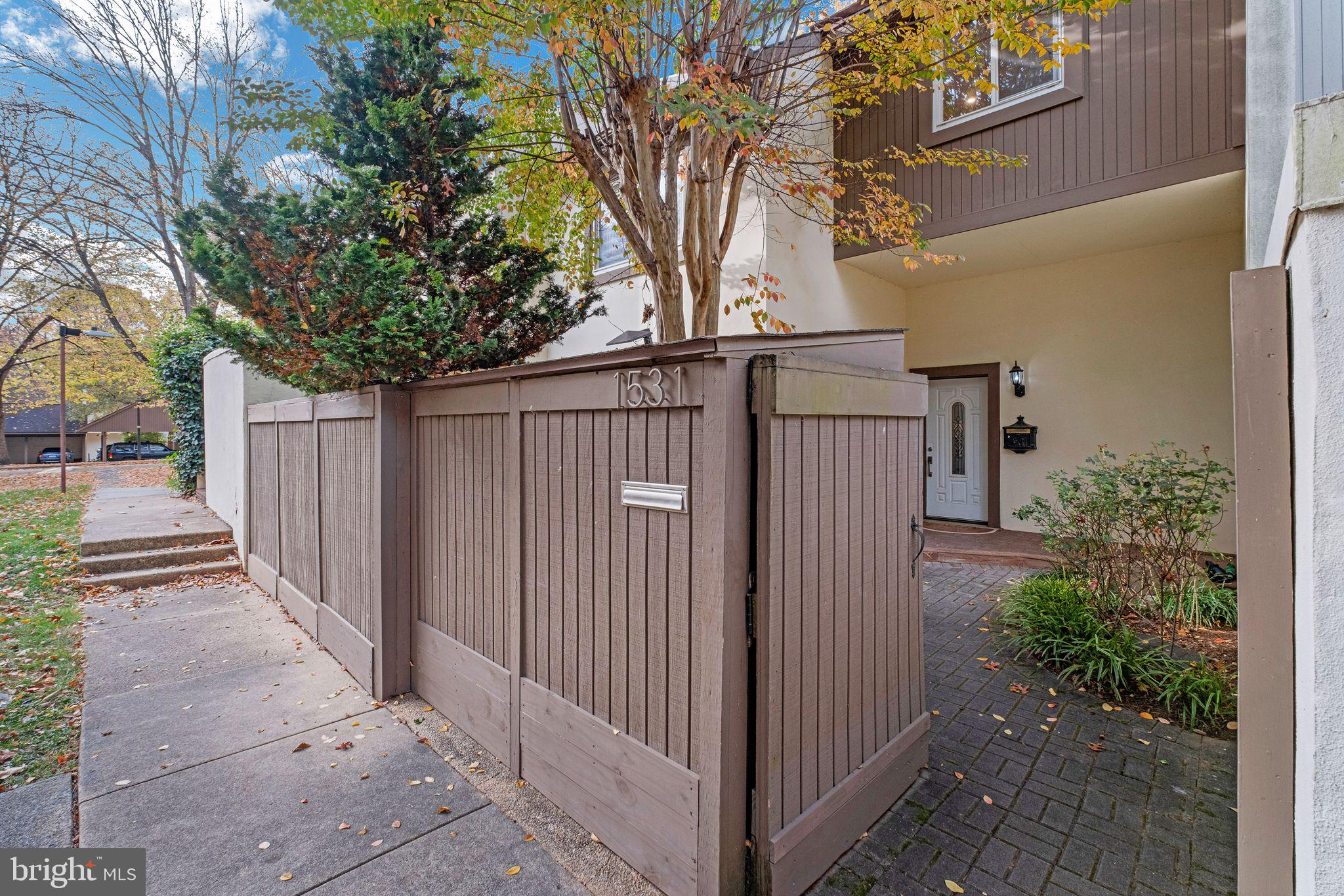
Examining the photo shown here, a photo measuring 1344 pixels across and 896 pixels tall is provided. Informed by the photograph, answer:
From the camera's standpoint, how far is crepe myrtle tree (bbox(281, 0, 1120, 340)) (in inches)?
144

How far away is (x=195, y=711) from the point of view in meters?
3.42

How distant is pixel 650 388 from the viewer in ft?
6.84

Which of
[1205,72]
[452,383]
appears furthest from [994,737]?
[1205,72]

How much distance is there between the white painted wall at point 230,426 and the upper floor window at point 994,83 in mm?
7496

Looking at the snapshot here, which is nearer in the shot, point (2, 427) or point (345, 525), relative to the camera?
point (345, 525)

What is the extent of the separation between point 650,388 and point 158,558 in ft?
23.2

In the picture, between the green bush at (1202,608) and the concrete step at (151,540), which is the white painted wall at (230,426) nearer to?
the concrete step at (151,540)

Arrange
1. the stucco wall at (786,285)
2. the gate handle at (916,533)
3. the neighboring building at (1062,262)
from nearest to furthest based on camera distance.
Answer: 1. the gate handle at (916,533)
2. the neighboring building at (1062,262)
3. the stucco wall at (786,285)

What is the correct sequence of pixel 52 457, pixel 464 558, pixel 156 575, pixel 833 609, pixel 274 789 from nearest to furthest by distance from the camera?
1. pixel 833 609
2. pixel 274 789
3. pixel 464 558
4. pixel 156 575
5. pixel 52 457

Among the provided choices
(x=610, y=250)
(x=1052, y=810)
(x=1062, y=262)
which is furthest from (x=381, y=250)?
(x=1062, y=262)

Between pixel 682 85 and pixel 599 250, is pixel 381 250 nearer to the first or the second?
pixel 682 85

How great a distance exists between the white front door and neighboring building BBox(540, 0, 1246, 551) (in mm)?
25

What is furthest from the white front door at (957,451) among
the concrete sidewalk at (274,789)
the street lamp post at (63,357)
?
the street lamp post at (63,357)

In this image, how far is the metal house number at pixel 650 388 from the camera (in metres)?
2.00
